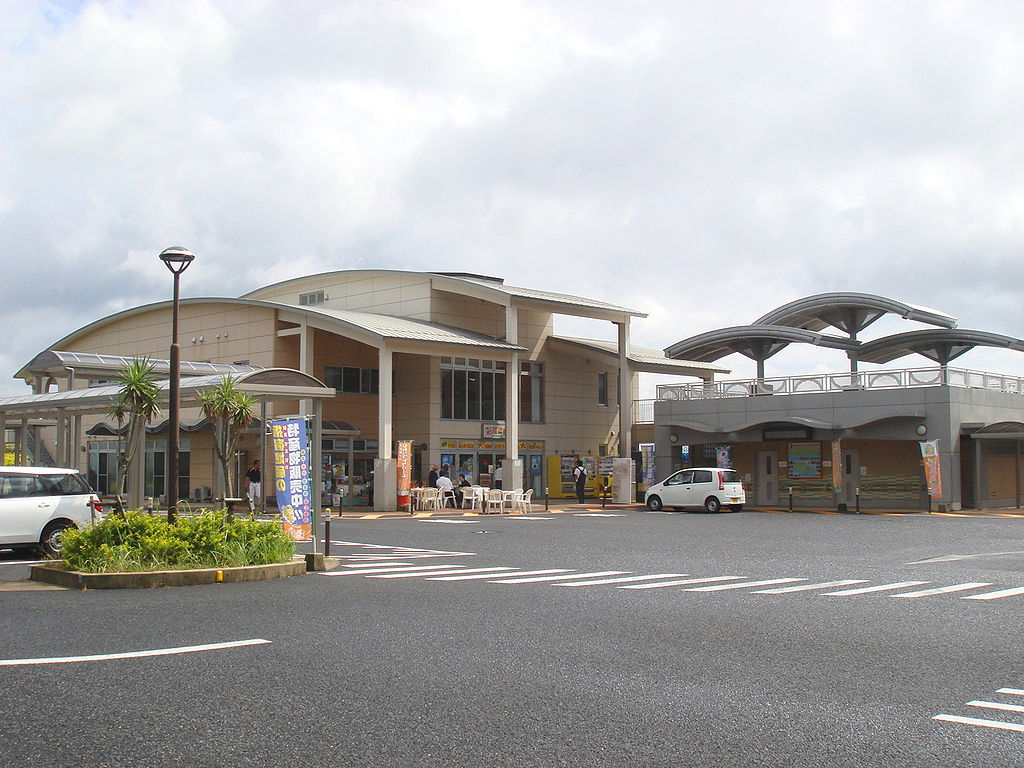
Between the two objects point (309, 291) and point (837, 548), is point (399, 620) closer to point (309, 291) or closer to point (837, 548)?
point (837, 548)

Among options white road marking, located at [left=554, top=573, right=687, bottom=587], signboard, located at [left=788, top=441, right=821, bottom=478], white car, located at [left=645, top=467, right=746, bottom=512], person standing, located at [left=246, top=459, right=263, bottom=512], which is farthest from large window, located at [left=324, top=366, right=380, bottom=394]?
white road marking, located at [left=554, top=573, right=687, bottom=587]

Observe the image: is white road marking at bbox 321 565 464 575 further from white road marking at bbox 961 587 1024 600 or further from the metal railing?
the metal railing

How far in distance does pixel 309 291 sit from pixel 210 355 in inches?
256

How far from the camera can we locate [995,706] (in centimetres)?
723

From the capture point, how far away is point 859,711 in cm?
705

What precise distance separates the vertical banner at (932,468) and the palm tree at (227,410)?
2283 centimetres

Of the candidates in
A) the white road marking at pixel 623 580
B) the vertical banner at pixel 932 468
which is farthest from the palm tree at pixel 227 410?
the vertical banner at pixel 932 468

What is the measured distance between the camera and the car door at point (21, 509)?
16.6 metres

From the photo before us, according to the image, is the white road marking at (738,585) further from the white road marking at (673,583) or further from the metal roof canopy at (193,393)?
the metal roof canopy at (193,393)

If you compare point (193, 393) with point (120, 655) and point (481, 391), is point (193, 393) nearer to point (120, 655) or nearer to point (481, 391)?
point (120, 655)

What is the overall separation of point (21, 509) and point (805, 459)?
3029 cm

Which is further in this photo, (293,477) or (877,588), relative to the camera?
(293,477)

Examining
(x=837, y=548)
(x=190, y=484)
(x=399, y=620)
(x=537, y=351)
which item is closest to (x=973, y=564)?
(x=837, y=548)

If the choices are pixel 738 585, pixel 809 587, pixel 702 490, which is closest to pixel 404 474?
pixel 702 490
